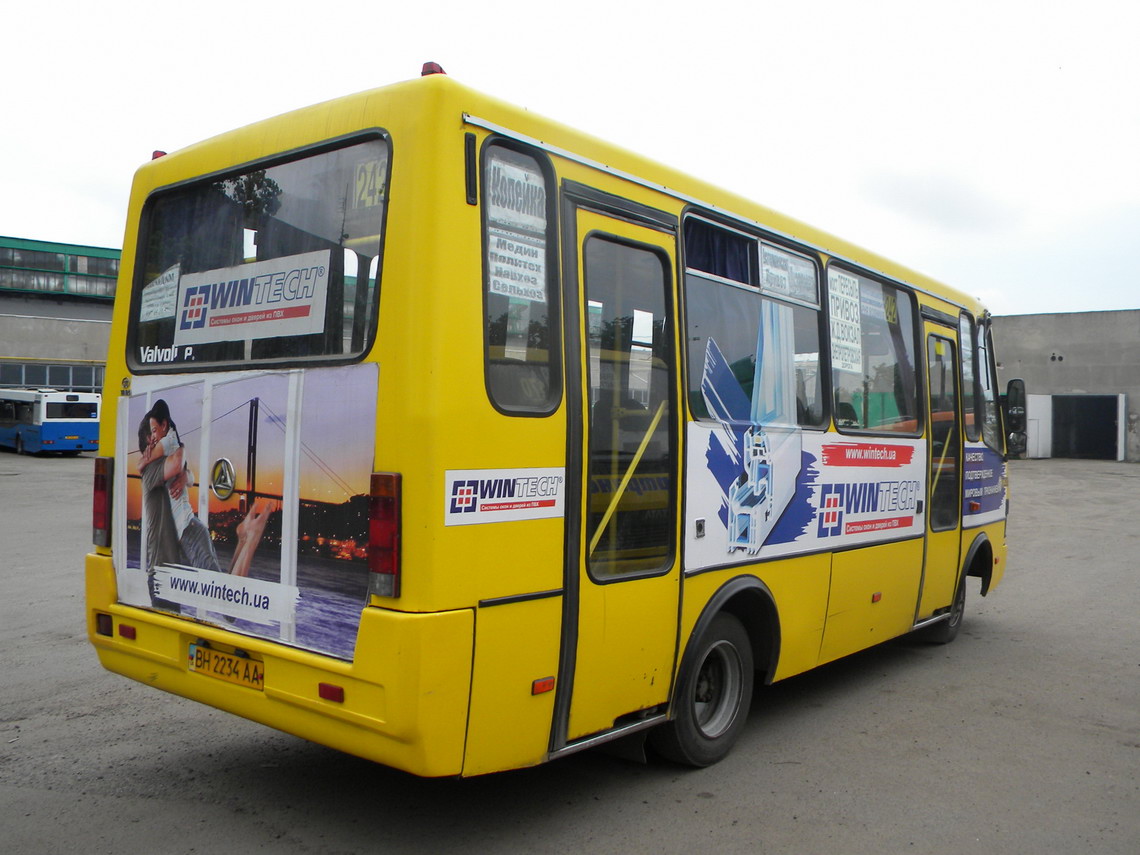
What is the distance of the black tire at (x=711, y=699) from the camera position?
5.03 m

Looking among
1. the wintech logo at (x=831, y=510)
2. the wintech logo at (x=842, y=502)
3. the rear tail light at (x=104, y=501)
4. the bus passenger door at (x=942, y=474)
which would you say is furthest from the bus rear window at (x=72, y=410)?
the wintech logo at (x=831, y=510)

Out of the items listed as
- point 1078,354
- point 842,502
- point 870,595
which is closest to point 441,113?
point 842,502

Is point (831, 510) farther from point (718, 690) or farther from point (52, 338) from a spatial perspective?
point (52, 338)

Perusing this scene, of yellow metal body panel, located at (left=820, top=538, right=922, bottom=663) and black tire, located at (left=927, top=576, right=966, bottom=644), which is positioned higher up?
yellow metal body panel, located at (left=820, top=538, right=922, bottom=663)

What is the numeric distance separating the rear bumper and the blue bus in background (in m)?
33.1

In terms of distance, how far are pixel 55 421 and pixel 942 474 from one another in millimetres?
33343

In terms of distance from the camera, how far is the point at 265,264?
Answer: 436cm

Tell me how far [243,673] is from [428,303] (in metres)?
1.78

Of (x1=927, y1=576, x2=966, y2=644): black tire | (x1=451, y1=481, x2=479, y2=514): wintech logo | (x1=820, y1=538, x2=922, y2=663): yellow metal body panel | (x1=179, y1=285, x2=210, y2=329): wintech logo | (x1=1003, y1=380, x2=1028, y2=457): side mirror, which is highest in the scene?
(x1=179, y1=285, x2=210, y2=329): wintech logo

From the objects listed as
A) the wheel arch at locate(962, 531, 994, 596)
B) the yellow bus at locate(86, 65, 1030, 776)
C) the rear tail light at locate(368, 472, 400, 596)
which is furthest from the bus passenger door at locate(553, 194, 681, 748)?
the wheel arch at locate(962, 531, 994, 596)

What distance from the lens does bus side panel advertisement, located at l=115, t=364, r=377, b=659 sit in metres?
3.87

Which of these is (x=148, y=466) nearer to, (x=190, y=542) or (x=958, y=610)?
(x=190, y=542)

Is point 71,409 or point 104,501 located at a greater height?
point 71,409

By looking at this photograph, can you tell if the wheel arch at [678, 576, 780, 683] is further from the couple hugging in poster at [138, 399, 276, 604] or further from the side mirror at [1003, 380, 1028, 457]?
the side mirror at [1003, 380, 1028, 457]
